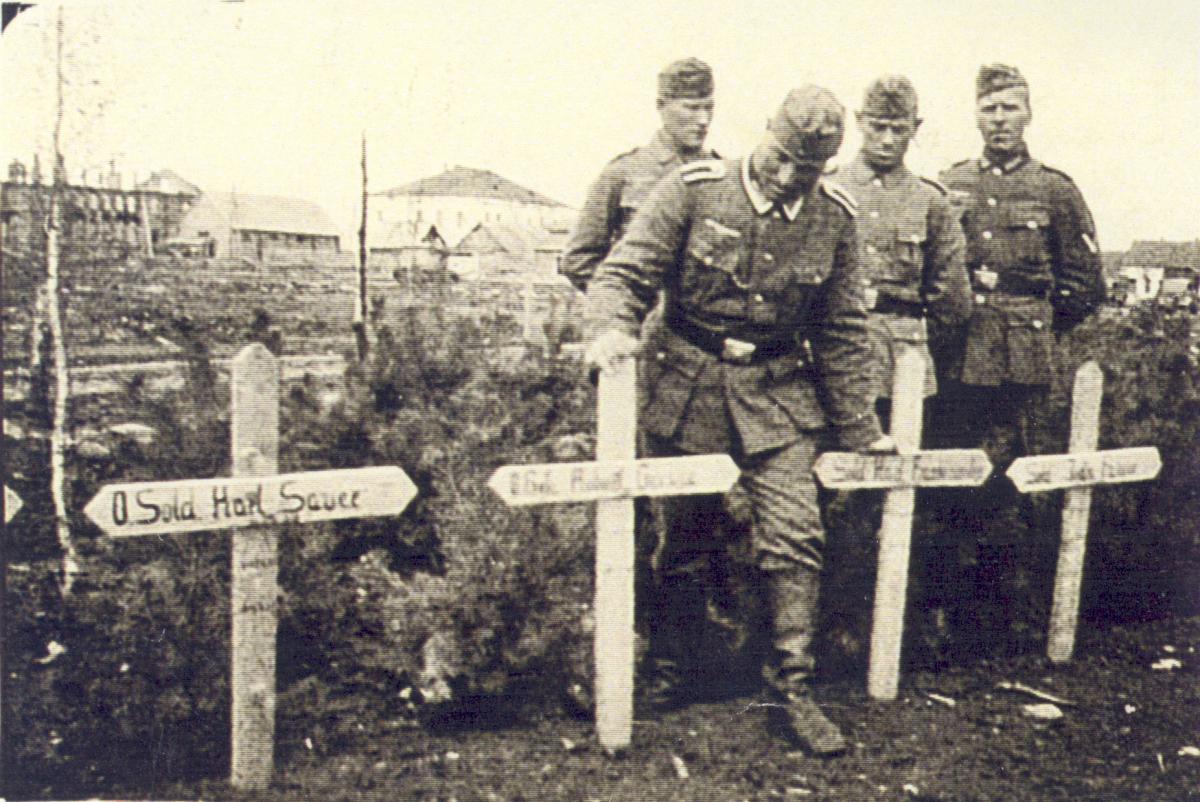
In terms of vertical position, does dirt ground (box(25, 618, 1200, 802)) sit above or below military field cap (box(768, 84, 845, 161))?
below

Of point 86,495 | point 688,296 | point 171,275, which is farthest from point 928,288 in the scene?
point 86,495

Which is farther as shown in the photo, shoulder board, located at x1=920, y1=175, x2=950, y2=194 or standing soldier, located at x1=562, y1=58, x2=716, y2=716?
shoulder board, located at x1=920, y1=175, x2=950, y2=194

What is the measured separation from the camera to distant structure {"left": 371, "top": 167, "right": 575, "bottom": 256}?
12.6 feet

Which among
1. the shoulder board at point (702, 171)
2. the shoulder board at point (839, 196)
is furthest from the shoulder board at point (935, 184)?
the shoulder board at point (702, 171)

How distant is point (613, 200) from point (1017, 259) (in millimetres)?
1639

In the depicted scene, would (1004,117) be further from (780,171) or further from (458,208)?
(458,208)

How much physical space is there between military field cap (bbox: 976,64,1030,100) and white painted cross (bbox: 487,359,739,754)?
1.72m

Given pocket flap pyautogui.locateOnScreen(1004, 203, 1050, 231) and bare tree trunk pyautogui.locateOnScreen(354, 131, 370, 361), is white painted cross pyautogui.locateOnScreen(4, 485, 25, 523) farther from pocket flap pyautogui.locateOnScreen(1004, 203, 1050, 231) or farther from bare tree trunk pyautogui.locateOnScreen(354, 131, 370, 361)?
pocket flap pyautogui.locateOnScreen(1004, 203, 1050, 231)

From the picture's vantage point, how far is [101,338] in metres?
3.63

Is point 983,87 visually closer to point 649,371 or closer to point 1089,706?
point 649,371

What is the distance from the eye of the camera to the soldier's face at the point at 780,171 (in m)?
3.66

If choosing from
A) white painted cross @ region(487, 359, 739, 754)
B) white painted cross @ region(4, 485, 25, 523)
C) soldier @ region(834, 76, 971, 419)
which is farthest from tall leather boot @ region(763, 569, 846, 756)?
white painted cross @ region(4, 485, 25, 523)

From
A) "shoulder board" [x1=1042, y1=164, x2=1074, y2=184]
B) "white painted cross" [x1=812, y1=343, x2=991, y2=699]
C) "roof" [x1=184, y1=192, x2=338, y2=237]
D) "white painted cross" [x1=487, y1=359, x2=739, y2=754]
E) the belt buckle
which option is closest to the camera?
"white painted cross" [x1=487, y1=359, x2=739, y2=754]

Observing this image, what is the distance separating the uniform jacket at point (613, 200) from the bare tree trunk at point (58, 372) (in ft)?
5.24
